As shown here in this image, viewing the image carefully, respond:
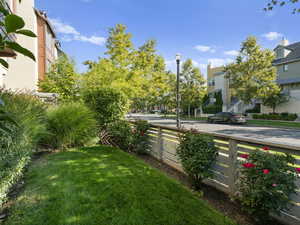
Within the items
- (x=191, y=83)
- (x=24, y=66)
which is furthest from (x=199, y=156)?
(x=191, y=83)

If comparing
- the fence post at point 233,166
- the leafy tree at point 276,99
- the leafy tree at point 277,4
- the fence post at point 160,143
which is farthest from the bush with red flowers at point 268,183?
the leafy tree at point 276,99

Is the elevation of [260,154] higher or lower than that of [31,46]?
lower

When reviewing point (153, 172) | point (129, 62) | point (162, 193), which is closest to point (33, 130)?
point (153, 172)

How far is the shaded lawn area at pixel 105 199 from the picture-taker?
2.34 m

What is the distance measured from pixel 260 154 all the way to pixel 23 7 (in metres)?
16.2

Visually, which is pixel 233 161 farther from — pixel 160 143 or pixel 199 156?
pixel 160 143

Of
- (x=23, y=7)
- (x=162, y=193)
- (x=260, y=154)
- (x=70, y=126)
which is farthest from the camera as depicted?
(x=23, y=7)

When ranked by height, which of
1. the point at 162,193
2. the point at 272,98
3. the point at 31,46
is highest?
the point at 31,46

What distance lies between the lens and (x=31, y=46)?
11781mm

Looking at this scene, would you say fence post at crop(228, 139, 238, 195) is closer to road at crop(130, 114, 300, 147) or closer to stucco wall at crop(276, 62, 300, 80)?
road at crop(130, 114, 300, 147)

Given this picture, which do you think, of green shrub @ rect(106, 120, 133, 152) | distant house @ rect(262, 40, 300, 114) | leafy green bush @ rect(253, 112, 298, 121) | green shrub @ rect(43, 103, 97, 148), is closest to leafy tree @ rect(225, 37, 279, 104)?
leafy green bush @ rect(253, 112, 298, 121)

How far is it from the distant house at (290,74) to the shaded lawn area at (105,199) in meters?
23.7

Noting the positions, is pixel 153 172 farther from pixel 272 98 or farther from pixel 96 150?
pixel 272 98

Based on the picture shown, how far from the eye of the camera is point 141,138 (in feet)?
18.9
